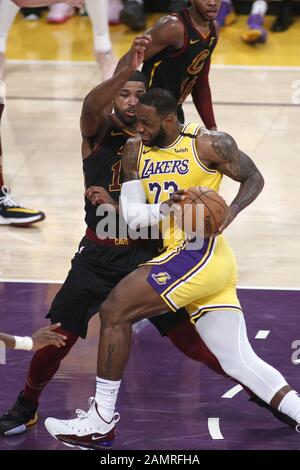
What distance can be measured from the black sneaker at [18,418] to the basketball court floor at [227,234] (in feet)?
0.15

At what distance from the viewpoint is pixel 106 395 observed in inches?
206

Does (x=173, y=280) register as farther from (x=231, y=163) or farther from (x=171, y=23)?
(x=171, y=23)

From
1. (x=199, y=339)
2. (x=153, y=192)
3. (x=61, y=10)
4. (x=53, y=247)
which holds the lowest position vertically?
(x=61, y=10)

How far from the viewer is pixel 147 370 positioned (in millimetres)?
6234

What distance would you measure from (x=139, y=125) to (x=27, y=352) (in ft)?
5.54

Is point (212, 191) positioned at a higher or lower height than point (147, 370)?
higher

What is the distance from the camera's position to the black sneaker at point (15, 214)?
842cm

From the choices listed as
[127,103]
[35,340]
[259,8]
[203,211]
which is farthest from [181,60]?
[259,8]

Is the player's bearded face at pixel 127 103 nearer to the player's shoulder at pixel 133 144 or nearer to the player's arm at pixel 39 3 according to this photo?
the player's shoulder at pixel 133 144

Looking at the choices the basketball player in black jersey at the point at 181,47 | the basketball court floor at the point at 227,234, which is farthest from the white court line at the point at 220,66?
the basketball player in black jersey at the point at 181,47

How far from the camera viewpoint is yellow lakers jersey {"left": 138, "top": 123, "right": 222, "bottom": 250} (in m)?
5.41

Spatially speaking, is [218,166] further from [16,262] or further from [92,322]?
[16,262]

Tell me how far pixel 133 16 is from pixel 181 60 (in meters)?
6.28

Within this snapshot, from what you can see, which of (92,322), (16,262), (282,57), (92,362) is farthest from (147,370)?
(282,57)
